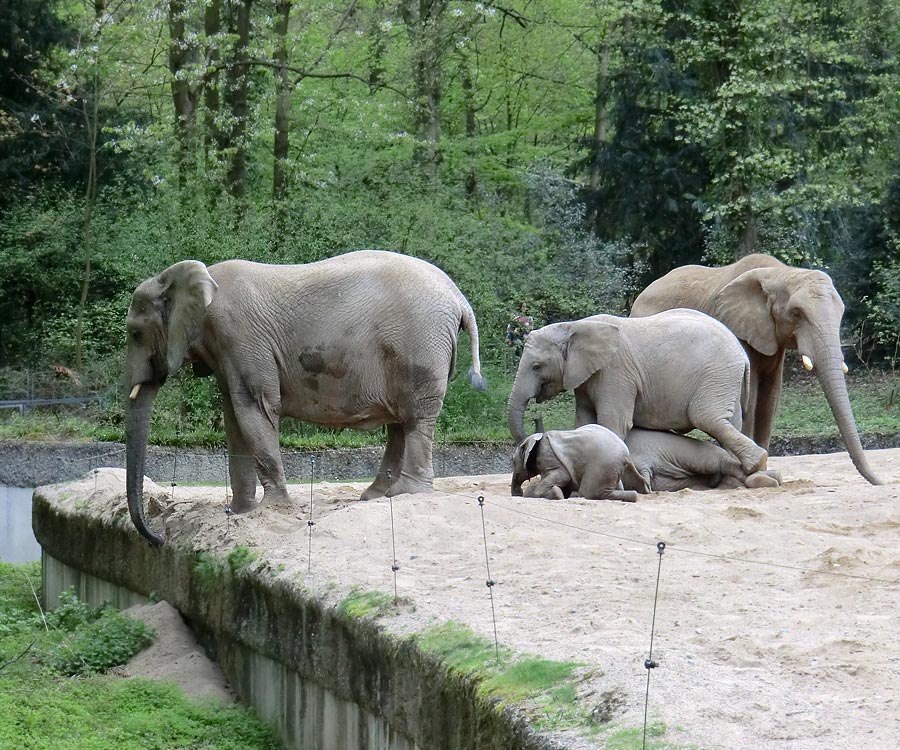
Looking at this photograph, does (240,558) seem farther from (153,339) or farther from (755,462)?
(755,462)

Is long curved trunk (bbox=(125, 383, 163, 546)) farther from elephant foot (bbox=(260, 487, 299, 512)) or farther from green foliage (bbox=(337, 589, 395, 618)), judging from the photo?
green foliage (bbox=(337, 589, 395, 618))

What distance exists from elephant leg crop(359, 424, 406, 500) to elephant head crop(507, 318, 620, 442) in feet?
5.22

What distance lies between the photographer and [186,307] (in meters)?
10.2

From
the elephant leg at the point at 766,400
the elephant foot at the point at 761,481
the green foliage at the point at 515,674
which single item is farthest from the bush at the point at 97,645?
the elephant leg at the point at 766,400

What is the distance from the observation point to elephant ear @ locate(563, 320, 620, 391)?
12.5 meters

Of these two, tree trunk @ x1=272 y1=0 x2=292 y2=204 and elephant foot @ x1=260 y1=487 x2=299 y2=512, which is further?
tree trunk @ x1=272 y1=0 x2=292 y2=204

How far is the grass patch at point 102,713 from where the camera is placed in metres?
7.61

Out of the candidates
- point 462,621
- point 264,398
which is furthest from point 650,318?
point 462,621

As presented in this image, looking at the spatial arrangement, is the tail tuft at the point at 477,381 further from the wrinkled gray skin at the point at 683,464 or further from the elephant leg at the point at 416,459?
the wrinkled gray skin at the point at 683,464

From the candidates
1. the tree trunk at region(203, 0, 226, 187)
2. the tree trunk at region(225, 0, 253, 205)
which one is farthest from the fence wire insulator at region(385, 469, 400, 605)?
the tree trunk at region(225, 0, 253, 205)

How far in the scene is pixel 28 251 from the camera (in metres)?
25.9

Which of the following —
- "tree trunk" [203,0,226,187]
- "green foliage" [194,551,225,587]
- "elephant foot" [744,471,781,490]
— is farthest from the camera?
"tree trunk" [203,0,226,187]

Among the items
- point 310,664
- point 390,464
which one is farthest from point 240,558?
point 390,464

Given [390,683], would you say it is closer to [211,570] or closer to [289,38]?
[211,570]
